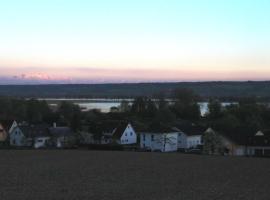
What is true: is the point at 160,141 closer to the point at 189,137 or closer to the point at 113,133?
the point at 189,137

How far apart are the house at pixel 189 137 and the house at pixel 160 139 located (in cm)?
107

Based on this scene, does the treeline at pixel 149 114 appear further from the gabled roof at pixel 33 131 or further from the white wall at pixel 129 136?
the gabled roof at pixel 33 131

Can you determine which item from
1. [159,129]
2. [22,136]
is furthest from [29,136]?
[159,129]

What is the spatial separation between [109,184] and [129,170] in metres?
7.62

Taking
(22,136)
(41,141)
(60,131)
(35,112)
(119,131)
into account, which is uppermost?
(35,112)

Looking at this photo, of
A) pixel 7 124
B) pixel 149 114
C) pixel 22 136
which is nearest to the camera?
pixel 22 136

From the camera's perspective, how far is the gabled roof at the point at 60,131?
76.1 metres

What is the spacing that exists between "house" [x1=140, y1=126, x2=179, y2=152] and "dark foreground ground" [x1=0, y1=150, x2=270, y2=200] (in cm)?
2844

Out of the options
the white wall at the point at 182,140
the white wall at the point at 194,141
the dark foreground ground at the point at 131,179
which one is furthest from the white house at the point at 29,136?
the dark foreground ground at the point at 131,179

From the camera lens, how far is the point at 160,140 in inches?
2844

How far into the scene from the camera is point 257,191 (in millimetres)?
24922

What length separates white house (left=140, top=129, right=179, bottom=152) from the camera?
71.9m

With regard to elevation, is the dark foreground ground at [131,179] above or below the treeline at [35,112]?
above

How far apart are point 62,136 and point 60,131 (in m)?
1.85
